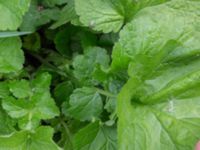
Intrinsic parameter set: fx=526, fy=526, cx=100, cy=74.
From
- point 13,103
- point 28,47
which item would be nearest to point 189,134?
point 13,103

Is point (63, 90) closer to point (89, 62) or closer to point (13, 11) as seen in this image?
point (89, 62)

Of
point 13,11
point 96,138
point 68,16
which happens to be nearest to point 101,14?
point 68,16

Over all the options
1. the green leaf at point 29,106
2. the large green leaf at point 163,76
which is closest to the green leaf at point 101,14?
the large green leaf at point 163,76

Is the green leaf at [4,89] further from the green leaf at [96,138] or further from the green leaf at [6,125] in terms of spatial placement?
the green leaf at [96,138]

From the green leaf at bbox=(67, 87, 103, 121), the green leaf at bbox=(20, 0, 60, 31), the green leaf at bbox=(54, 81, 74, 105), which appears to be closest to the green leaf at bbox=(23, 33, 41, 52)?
the green leaf at bbox=(20, 0, 60, 31)

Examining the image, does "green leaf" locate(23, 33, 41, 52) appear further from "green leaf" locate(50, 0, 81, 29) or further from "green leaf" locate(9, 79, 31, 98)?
"green leaf" locate(9, 79, 31, 98)

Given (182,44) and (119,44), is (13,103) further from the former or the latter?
(182,44)
